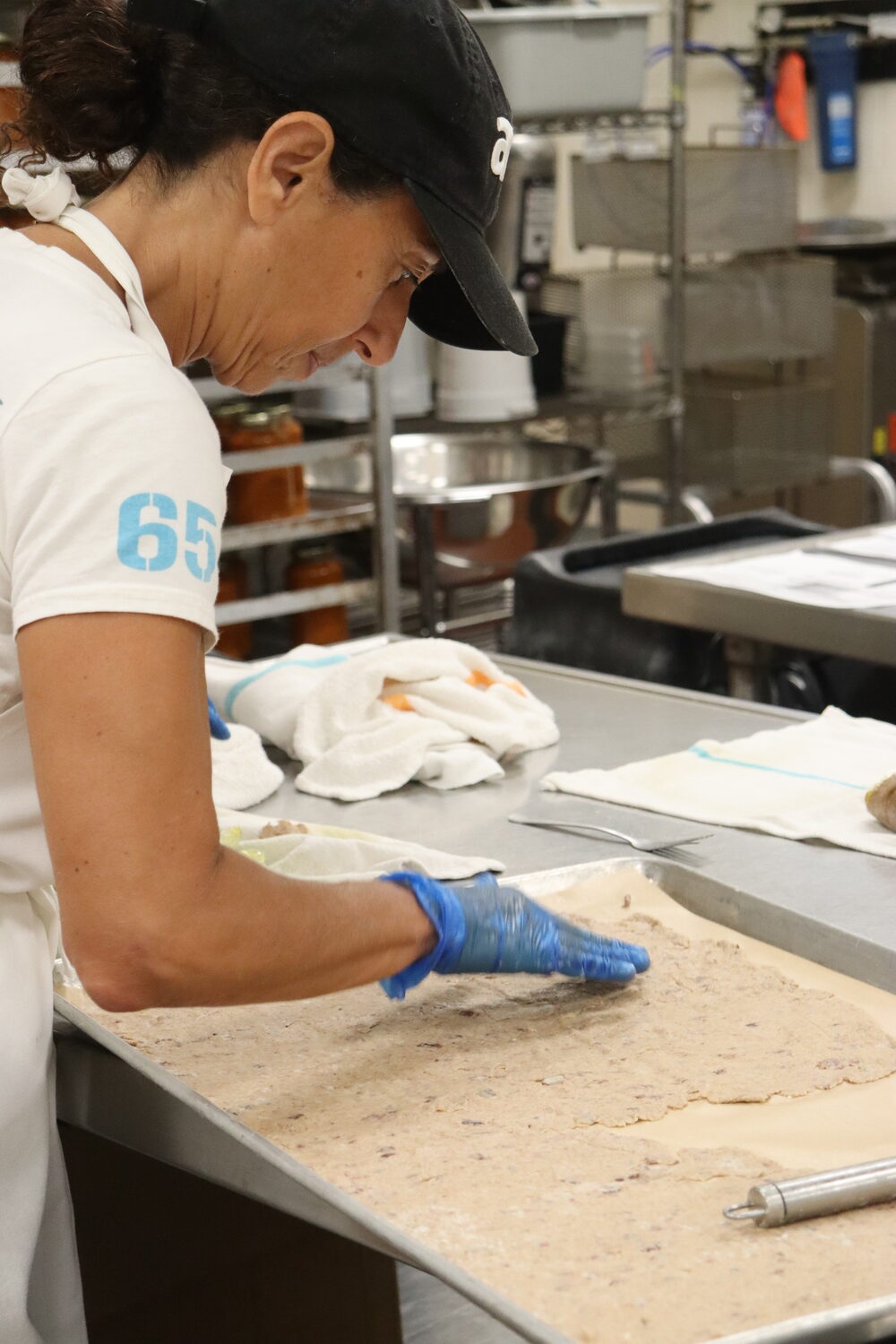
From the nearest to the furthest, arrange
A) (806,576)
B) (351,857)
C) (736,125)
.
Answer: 1. (351,857)
2. (806,576)
3. (736,125)

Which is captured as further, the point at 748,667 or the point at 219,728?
the point at 748,667

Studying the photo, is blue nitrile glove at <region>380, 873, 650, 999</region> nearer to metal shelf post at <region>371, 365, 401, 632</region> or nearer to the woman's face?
the woman's face

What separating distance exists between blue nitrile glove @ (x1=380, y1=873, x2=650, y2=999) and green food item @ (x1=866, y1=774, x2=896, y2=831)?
371 mm

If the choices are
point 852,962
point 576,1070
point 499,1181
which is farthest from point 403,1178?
point 852,962

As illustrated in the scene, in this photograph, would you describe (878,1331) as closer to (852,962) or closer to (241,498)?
(852,962)

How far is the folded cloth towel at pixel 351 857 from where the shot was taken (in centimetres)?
139

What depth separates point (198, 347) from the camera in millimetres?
1060

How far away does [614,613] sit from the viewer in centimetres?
258

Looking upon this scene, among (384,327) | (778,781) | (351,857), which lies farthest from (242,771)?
(384,327)

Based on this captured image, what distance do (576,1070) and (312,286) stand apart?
22.0 inches

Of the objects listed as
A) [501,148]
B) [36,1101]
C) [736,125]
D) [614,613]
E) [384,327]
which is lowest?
[36,1101]

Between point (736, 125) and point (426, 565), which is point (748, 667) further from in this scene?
point (736, 125)

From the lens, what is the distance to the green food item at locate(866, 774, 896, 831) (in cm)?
148

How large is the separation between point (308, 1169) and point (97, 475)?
0.42 meters
